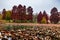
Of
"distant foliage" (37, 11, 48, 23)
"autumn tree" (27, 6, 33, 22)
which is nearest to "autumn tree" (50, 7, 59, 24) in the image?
"distant foliage" (37, 11, 48, 23)

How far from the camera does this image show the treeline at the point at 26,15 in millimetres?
2932

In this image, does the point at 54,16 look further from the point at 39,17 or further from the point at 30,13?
the point at 30,13

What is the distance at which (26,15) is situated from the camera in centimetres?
296

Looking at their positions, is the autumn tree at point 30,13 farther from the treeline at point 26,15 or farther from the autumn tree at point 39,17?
the autumn tree at point 39,17

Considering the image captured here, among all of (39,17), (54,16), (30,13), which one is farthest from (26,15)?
(54,16)

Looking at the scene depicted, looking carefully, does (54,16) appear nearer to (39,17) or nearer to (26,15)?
(39,17)

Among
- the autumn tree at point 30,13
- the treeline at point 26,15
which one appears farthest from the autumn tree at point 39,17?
the autumn tree at point 30,13

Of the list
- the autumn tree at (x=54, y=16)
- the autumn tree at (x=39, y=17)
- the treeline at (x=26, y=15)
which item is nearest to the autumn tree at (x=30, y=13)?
the treeline at (x=26, y=15)

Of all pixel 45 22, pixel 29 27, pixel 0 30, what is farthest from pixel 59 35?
pixel 0 30

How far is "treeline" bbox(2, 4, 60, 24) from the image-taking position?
2932mm

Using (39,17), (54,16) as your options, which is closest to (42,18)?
(39,17)

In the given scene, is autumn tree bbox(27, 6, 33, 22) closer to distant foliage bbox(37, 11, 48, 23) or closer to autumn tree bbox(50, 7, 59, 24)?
distant foliage bbox(37, 11, 48, 23)

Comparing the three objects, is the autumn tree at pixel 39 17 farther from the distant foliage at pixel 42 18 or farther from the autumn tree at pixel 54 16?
the autumn tree at pixel 54 16

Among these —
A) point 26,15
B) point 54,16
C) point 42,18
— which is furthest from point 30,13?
point 54,16
